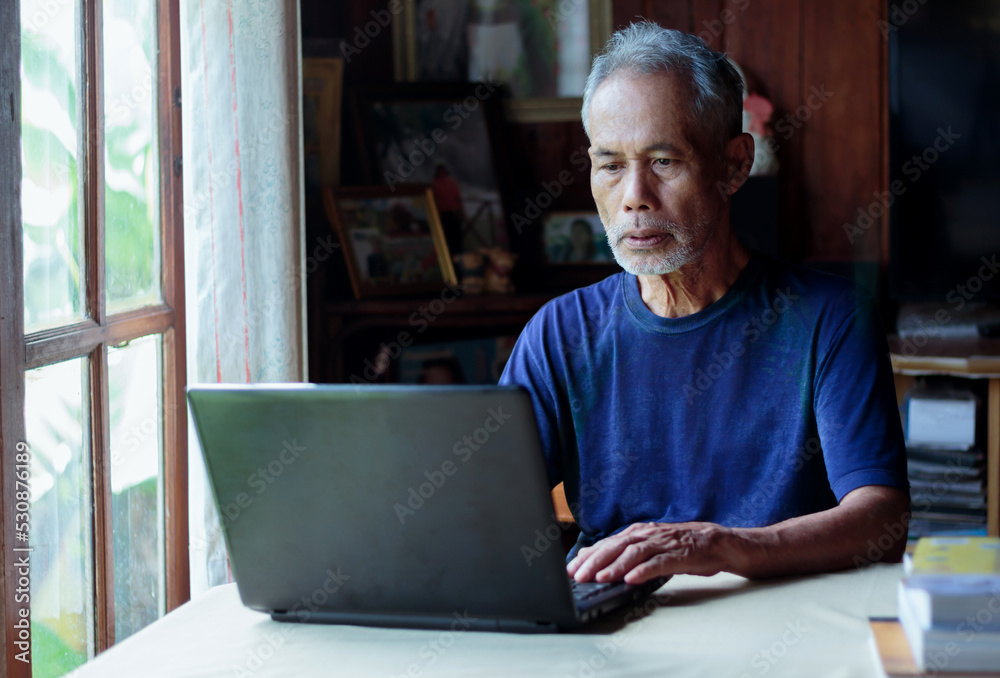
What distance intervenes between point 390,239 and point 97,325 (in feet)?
4.48

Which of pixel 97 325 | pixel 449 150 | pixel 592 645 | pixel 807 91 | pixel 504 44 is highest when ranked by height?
pixel 504 44

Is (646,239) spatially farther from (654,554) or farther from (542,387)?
(654,554)

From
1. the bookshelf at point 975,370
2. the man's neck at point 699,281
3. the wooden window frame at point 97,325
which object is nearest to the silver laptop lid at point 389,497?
the wooden window frame at point 97,325

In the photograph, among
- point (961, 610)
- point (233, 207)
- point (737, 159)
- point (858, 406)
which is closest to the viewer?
point (961, 610)

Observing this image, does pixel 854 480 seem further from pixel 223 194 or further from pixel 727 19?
pixel 727 19

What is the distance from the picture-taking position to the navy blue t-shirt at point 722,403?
4.46 ft

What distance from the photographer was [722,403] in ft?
4.58

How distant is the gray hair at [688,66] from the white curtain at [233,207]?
0.58 m

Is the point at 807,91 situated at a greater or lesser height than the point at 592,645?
greater

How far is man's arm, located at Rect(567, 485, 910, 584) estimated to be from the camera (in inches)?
39.9

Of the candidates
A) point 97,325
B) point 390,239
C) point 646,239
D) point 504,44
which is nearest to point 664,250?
point 646,239

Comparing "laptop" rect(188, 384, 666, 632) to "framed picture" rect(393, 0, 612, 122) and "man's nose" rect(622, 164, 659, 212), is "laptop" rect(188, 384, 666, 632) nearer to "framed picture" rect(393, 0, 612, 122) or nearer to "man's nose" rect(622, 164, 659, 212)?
"man's nose" rect(622, 164, 659, 212)

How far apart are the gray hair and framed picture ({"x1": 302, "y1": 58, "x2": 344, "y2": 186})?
1.48 meters

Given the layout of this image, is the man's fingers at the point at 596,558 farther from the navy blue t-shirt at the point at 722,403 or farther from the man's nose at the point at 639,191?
the man's nose at the point at 639,191
